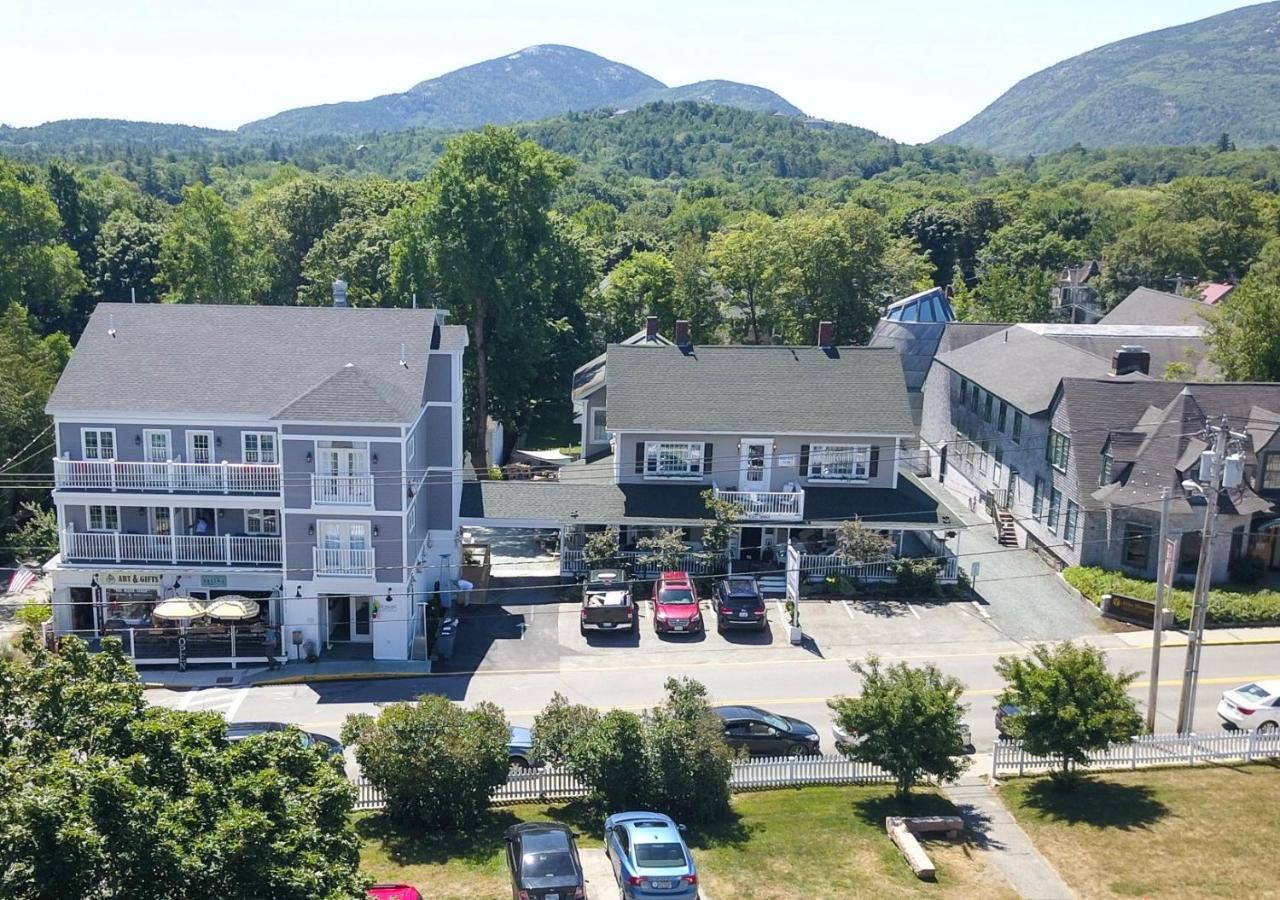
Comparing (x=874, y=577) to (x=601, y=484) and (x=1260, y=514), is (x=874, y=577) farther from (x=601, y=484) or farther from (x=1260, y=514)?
(x=1260, y=514)

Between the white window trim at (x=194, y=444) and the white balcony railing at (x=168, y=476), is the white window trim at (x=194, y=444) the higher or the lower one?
the higher one

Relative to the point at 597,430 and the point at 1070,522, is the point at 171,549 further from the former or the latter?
the point at 1070,522

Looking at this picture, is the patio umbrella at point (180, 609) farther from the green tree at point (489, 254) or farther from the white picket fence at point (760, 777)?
the green tree at point (489, 254)

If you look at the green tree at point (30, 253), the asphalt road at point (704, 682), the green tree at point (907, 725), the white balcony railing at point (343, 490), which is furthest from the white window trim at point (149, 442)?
the green tree at point (30, 253)

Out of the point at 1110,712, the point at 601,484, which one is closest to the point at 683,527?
the point at 601,484

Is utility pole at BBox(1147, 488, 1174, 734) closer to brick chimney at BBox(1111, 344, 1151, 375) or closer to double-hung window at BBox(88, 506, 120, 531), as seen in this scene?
brick chimney at BBox(1111, 344, 1151, 375)

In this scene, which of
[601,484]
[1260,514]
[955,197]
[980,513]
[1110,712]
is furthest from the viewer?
[955,197]

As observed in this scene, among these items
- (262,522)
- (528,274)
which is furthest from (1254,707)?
(528,274)
